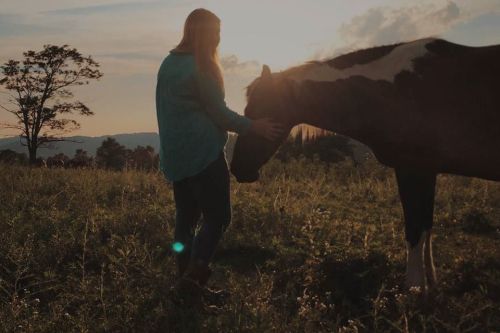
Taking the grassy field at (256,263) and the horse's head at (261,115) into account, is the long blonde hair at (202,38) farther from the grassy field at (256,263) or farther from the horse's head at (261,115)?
the grassy field at (256,263)

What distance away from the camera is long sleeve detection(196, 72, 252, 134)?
10.9 ft

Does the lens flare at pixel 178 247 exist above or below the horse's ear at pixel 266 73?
below

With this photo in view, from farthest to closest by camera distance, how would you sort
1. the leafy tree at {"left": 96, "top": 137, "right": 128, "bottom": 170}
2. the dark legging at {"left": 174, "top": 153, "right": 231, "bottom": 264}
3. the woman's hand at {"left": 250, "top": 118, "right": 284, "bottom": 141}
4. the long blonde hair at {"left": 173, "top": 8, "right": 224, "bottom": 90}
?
1. the leafy tree at {"left": 96, "top": 137, "right": 128, "bottom": 170}
2. the woman's hand at {"left": 250, "top": 118, "right": 284, "bottom": 141}
3. the dark legging at {"left": 174, "top": 153, "right": 231, "bottom": 264}
4. the long blonde hair at {"left": 173, "top": 8, "right": 224, "bottom": 90}

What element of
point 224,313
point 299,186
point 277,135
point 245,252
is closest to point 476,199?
point 299,186

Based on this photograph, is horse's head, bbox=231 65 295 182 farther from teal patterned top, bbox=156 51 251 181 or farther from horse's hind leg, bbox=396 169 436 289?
horse's hind leg, bbox=396 169 436 289

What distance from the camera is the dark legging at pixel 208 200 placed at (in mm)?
3422

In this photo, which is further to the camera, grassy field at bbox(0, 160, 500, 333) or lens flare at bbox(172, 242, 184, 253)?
lens flare at bbox(172, 242, 184, 253)

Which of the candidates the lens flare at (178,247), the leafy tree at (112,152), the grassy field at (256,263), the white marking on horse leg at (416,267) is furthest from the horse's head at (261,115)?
the leafy tree at (112,152)

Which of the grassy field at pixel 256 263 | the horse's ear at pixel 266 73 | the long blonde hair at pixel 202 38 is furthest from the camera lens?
the horse's ear at pixel 266 73

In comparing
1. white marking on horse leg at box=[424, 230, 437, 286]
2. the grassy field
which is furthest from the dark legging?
white marking on horse leg at box=[424, 230, 437, 286]

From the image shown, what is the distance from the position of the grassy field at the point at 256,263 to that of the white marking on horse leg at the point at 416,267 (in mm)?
176

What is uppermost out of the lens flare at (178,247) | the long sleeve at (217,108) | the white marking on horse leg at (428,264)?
the long sleeve at (217,108)

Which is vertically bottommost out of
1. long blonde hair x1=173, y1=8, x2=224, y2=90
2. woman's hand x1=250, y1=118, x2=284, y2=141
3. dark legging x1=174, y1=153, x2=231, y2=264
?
dark legging x1=174, y1=153, x2=231, y2=264

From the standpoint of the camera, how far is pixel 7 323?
271cm
